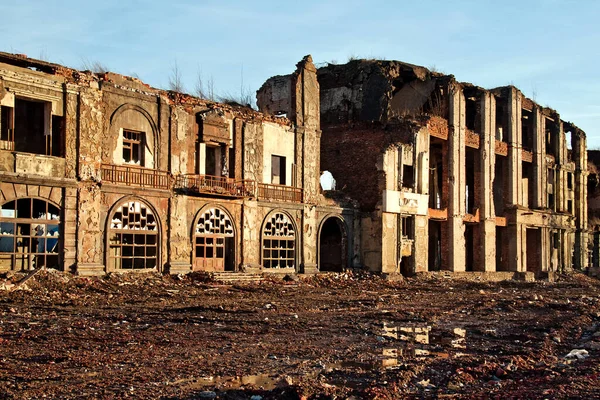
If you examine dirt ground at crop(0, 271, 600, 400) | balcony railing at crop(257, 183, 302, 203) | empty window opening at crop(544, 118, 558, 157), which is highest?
empty window opening at crop(544, 118, 558, 157)

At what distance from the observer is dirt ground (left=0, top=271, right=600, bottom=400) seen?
8148 mm

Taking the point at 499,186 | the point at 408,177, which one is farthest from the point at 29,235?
the point at 499,186

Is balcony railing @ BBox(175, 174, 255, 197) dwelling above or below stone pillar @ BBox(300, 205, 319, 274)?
above

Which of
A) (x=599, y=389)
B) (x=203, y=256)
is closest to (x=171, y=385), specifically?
(x=599, y=389)

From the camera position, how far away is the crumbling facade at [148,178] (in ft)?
67.6

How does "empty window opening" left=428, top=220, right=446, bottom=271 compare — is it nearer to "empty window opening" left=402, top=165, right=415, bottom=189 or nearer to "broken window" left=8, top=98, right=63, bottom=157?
"empty window opening" left=402, top=165, right=415, bottom=189

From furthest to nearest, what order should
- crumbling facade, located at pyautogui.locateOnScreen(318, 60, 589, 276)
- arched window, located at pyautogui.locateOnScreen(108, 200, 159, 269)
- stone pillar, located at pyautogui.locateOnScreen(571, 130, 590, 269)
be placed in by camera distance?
stone pillar, located at pyautogui.locateOnScreen(571, 130, 590, 269) → crumbling facade, located at pyautogui.locateOnScreen(318, 60, 589, 276) → arched window, located at pyautogui.locateOnScreen(108, 200, 159, 269)

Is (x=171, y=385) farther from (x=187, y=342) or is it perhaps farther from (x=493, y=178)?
(x=493, y=178)

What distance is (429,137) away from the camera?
35250 millimetres

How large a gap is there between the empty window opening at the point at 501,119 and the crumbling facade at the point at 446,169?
6cm

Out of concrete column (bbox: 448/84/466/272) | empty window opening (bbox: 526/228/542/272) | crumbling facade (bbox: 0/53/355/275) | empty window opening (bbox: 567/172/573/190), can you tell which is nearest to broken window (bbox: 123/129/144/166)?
crumbling facade (bbox: 0/53/355/275)

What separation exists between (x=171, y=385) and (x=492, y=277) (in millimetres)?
32186

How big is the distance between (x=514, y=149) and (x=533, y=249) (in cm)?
671

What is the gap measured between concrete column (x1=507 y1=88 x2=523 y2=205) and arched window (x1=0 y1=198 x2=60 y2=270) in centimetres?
2732
